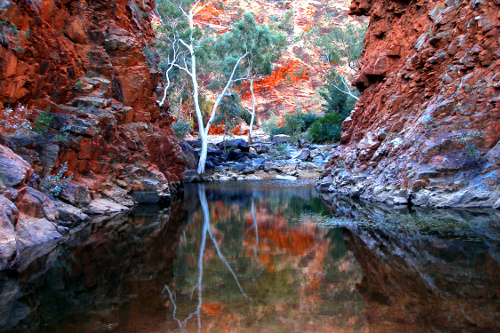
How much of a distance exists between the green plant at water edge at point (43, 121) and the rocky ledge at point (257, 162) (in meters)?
14.9

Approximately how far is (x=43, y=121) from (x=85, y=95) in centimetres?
313

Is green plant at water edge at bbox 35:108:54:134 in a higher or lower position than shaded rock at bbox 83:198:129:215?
higher

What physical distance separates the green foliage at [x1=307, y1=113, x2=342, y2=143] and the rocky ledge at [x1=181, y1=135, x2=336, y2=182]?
1.38m

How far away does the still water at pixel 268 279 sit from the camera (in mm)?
3461

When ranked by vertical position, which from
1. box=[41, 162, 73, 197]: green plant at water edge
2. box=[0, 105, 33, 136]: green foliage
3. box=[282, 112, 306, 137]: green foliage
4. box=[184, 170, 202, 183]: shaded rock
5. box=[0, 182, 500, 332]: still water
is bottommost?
box=[0, 182, 500, 332]: still water

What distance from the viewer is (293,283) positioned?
14.8ft

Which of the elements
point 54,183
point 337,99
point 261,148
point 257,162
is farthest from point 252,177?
point 54,183

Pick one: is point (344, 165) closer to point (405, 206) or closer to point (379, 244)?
point (405, 206)

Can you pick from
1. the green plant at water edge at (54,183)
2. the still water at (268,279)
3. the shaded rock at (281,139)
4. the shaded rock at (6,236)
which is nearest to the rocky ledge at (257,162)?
the shaded rock at (281,139)

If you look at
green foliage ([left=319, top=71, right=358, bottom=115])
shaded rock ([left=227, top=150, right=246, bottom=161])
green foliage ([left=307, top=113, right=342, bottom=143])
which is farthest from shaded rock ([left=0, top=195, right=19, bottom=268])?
green foliage ([left=319, top=71, right=358, bottom=115])

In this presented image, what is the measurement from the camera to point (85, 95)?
1337cm

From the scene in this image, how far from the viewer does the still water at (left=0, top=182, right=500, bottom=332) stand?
346cm

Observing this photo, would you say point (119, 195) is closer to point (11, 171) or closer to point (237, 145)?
point (11, 171)

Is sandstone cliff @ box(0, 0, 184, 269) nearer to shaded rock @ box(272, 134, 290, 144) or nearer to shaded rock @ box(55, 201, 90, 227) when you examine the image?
shaded rock @ box(55, 201, 90, 227)
